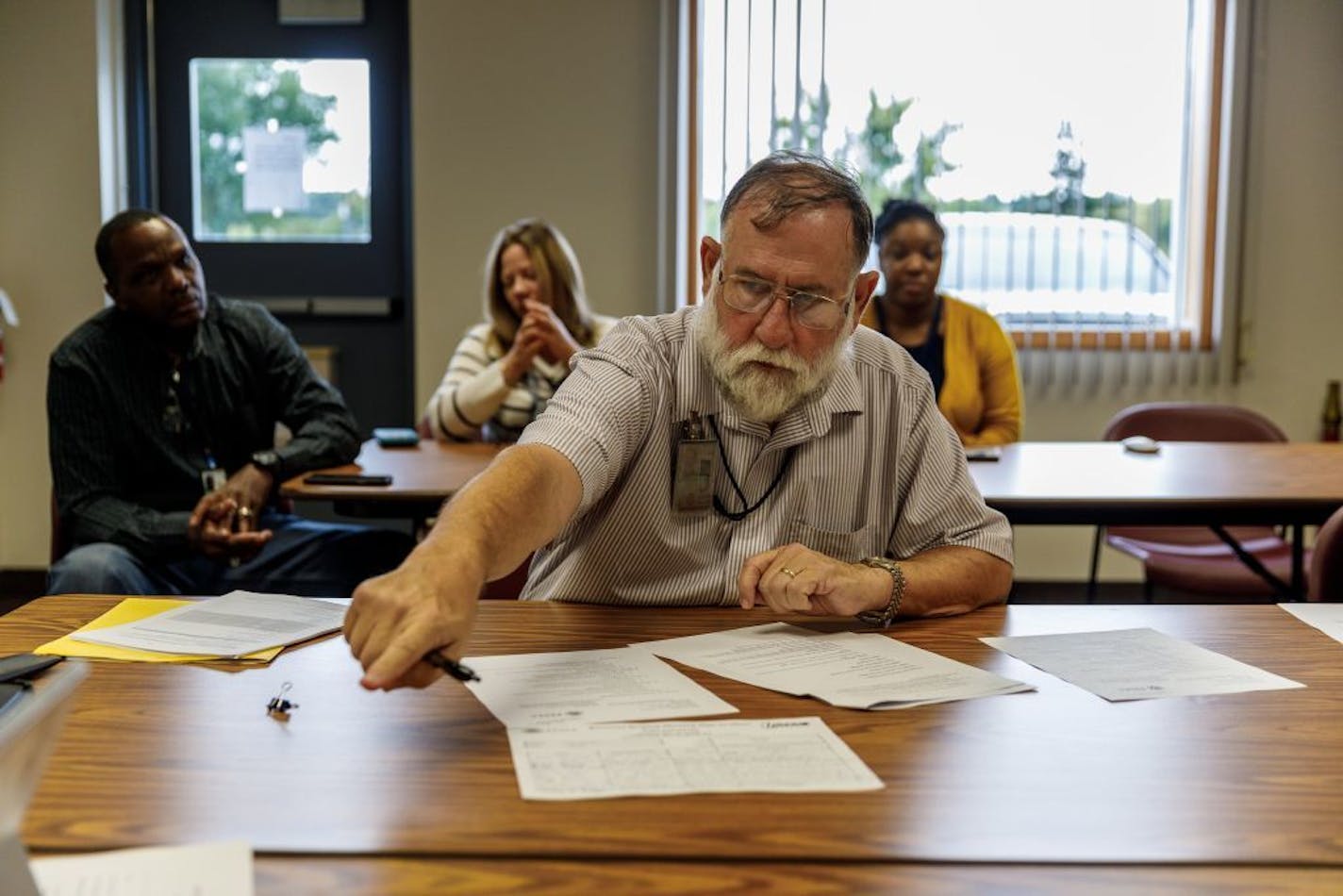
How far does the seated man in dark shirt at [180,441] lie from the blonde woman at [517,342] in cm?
46

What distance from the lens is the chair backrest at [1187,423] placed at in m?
4.29

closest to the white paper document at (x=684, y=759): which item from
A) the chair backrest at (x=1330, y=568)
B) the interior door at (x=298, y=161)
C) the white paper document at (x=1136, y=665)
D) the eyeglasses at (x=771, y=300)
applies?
the white paper document at (x=1136, y=665)

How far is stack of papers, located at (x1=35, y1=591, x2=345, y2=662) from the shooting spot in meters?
1.51

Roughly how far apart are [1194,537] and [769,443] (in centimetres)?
282

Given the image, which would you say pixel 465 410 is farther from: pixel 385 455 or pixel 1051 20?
pixel 1051 20

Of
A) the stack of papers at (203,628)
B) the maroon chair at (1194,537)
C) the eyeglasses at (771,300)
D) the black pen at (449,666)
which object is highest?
the eyeglasses at (771,300)

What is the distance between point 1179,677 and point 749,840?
682 millimetres

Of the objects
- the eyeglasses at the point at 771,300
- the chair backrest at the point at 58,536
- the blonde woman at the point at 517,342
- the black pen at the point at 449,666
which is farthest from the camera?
the blonde woman at the point at 517,342

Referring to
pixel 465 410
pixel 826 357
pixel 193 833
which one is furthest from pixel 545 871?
pixel 465 410

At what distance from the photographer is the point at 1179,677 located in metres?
1.47

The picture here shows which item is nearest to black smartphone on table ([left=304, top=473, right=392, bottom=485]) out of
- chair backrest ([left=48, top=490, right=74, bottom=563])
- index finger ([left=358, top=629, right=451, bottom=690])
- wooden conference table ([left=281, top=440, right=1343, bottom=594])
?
wooden conference table ([left=281, top=440, right=1343, bottom=594])

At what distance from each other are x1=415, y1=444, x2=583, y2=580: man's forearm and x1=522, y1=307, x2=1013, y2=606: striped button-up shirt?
192mm

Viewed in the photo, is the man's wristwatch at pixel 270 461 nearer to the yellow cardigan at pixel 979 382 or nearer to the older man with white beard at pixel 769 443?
the older man with white beard at pixel 769 443

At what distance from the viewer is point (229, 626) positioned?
64.3 inches
